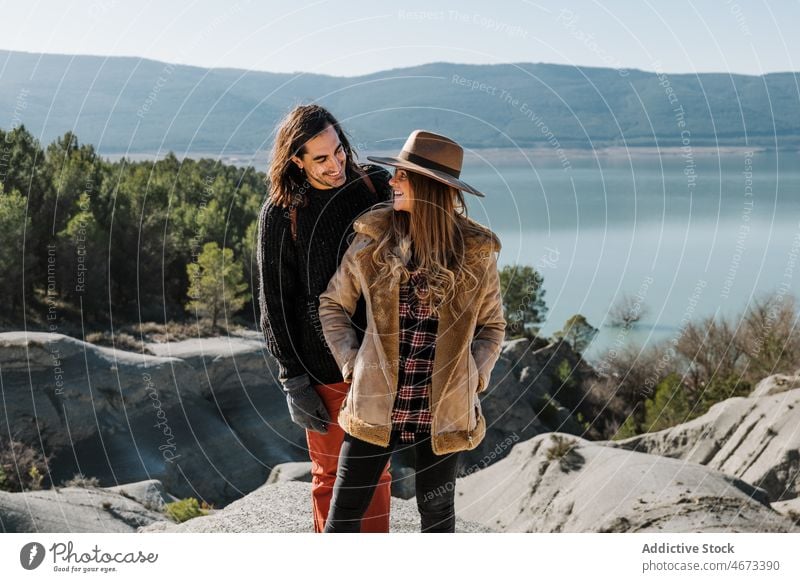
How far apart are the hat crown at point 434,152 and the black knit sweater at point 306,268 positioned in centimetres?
39

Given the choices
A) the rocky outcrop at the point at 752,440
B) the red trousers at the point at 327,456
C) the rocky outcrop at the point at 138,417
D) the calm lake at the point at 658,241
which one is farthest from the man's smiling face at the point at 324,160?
the calm lake at the point at 658,241

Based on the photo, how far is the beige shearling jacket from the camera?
11.2ft

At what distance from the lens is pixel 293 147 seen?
3.61m

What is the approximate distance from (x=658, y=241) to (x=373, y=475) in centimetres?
3973

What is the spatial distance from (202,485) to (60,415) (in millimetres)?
3106

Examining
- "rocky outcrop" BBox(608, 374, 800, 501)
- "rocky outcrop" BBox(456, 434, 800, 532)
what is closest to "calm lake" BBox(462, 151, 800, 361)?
"rocky outcrop" BBox(608, 374, 800, 501)

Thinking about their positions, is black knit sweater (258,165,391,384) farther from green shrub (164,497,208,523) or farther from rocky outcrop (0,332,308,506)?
rocky outcrop (0,332,308,506)

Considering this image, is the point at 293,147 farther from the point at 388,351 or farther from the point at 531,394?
the point at 531,394

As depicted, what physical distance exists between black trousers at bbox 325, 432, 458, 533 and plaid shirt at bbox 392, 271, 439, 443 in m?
0.10

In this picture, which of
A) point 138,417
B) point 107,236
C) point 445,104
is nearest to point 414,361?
point 445,104

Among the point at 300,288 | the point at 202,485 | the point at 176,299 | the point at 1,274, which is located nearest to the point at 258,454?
the point at 202,485

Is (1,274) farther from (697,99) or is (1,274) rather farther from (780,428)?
(697,99)

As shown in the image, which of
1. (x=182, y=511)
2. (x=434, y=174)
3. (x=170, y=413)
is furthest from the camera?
(x=170, y=413)

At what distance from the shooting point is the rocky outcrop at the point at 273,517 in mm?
5820
